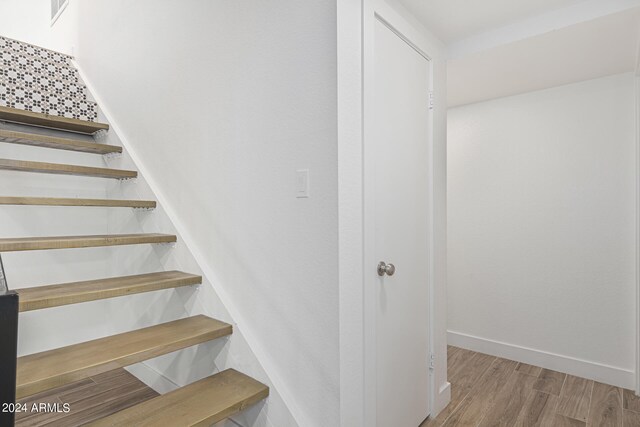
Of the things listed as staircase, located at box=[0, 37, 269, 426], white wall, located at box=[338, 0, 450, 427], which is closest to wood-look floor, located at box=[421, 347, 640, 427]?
white wall, located at box=[338, 0, 450, 427]

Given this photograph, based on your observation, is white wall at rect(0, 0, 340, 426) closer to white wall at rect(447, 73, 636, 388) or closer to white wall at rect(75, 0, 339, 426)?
white wall at rect(75, 0, 339, 426)

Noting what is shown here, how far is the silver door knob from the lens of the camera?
61.4 inches

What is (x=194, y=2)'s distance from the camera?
6.39 feet

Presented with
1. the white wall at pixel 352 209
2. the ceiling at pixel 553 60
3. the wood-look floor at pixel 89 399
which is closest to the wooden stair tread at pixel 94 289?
the wood-look floor at pixel 89 399

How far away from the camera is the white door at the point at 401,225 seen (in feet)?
5.16

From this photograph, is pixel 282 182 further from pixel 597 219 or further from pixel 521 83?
pixel 597 219

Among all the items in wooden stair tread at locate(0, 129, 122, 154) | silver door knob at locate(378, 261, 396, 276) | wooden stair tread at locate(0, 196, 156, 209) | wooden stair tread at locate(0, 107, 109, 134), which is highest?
wooden stair tread at locate(0, 107, 109, 134)

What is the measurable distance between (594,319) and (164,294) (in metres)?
2.82

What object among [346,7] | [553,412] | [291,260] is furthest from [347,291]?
[553,412]

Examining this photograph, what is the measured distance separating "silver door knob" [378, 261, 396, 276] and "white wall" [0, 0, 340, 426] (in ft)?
0.96

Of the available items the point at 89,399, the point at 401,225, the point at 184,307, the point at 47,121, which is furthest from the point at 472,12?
the point at 89,399

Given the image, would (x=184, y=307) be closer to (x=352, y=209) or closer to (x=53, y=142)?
(x=352, y=209)

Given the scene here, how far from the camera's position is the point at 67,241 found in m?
1.61

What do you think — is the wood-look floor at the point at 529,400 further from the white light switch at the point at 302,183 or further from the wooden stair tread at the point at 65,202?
the wooden stair tread at the point at 65,202
